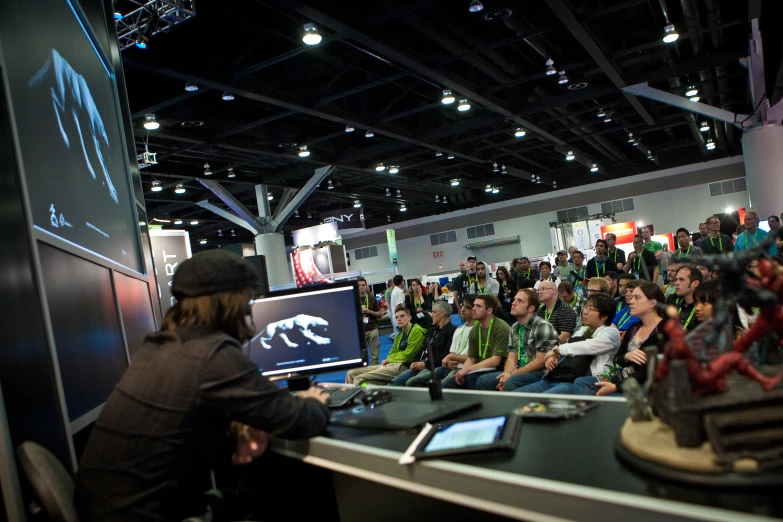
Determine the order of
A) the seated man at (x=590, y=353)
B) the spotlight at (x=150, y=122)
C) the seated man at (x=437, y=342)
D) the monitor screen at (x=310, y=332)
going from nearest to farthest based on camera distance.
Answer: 1. the monitor screen at (x=310, y=332)
2. the seated man at (x=590, y=353)
3. the seated man at (x=437, y=342)
4. the spotlight at (x=150, y=122)

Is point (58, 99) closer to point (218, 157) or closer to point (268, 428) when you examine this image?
point (268, 428)

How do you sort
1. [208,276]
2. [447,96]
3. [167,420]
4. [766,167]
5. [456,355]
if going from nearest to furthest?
[167,420], [208,276], [456,355], [447,96], [766,167]

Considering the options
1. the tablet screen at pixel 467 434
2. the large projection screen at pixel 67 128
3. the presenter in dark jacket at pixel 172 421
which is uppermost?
the large projection screen at pixel 67 128

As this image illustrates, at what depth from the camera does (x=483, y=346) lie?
453 centimetres

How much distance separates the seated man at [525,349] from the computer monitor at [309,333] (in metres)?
1.77

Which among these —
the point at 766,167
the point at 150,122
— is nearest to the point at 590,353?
the point at 150,122

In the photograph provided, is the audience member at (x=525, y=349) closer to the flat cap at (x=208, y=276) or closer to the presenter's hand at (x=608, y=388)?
the presenter's hand at (x=608, y=388)

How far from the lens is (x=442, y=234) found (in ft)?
80.3

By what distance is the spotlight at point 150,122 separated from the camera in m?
7.57

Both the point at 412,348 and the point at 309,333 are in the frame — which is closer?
the point at 309,333

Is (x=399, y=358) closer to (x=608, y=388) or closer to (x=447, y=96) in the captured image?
(x=608, y=388)

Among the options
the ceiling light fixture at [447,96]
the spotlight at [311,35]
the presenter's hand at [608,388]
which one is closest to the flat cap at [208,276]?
the presenter's hand at [608,388]

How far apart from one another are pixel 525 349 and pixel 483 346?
467mm

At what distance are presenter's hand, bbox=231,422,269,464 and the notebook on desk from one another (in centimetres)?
24
